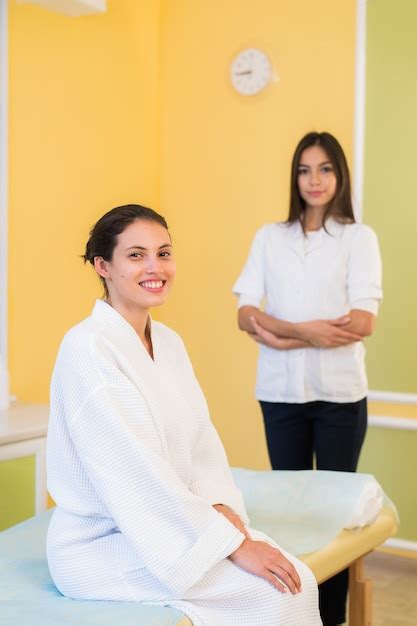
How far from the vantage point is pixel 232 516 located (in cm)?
189

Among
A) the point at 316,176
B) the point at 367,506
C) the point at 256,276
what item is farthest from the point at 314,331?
the point at 367,506

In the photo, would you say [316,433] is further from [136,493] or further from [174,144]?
[174,144]

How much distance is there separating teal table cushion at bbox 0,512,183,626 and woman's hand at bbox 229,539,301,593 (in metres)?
0.16

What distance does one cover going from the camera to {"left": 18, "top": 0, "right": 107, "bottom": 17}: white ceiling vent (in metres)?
3.12

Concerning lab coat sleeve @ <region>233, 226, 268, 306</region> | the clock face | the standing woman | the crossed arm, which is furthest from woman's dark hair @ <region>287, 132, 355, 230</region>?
the clock face

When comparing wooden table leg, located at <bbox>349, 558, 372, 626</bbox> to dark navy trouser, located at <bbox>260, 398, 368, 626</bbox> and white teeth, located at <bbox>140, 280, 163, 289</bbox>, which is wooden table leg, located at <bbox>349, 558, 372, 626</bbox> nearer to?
dark navy trouser, located at <bbox>260, 398, 368, 626</bbox>

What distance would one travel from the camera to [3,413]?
9.67ft

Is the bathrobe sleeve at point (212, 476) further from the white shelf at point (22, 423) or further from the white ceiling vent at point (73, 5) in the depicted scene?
the white ceiling vent at point (73, 5)

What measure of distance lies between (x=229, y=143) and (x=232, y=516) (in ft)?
7.19

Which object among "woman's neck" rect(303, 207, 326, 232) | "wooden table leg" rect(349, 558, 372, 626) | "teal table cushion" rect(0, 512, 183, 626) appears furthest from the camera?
"woman's neck" rect(303, 207, 326, 232)

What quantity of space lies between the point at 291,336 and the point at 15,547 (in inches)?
41.5

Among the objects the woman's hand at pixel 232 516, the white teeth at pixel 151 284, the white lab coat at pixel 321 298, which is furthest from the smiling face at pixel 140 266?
the white lab coat at pixel 321 298

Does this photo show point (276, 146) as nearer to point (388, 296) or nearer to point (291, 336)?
point (388, 296)

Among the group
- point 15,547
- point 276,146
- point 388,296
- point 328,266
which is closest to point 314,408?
point 328,266
